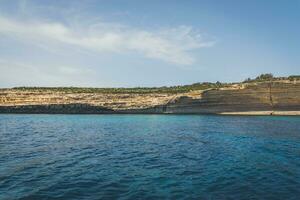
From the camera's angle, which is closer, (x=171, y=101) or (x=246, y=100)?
(x=246, y=100)

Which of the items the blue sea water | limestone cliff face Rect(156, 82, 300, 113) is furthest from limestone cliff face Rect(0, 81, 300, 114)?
the blue sea water

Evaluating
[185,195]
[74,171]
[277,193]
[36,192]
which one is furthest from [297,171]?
[36,192]

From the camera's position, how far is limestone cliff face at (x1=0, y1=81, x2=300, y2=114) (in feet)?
258

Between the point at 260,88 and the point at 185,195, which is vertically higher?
the point at 260,88

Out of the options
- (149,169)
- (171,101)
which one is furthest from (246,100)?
(149,169)

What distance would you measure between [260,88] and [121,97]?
104 ft

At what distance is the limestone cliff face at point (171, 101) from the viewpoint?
78.5 m

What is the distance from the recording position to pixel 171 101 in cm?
8212

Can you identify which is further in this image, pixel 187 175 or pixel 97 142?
pixel 97 142

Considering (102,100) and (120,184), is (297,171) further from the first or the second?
(102,100)

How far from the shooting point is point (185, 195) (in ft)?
49.8

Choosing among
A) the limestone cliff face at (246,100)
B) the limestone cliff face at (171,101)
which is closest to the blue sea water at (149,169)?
the limestone cliff face at (246,100)

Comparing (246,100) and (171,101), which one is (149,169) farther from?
(246,100)

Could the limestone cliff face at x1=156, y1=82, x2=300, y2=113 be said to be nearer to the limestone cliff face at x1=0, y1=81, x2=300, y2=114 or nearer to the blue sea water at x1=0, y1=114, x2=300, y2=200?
the limestone cliff face at x1=0, y1=81, x2=300, y2=114
